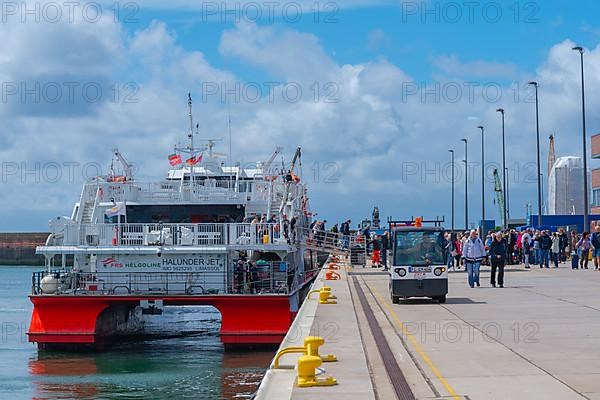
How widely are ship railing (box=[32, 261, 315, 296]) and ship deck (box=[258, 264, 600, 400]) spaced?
14.5ft

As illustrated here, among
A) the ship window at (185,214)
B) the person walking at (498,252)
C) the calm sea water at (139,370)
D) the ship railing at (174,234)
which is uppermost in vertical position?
the ship window at (185,214)

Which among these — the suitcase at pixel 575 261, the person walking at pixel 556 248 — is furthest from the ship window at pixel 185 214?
the suitcase at pixel 575 261

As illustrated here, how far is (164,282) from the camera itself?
2880 centimetres

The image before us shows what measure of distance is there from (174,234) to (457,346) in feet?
53.3

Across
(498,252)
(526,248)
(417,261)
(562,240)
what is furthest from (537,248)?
(417,261)

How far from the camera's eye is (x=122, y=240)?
29594 mm

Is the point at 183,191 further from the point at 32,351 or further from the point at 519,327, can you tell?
the point at 519,327

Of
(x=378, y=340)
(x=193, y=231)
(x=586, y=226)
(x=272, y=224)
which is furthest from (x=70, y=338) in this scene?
(x=586, y=226)

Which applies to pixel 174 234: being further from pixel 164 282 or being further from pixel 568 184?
pixel 568 184

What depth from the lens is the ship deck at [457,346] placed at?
422 inches

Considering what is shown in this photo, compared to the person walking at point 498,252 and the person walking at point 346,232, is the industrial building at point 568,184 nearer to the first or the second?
the person walking at point 346,232

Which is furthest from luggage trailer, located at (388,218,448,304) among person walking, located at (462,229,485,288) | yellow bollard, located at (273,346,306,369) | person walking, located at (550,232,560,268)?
person walking, located at (550,232,560,268)

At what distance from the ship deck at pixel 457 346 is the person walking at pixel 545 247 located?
38.1 ft

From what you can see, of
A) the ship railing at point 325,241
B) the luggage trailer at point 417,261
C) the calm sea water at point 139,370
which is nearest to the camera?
the luggage trailer at point 417,261
